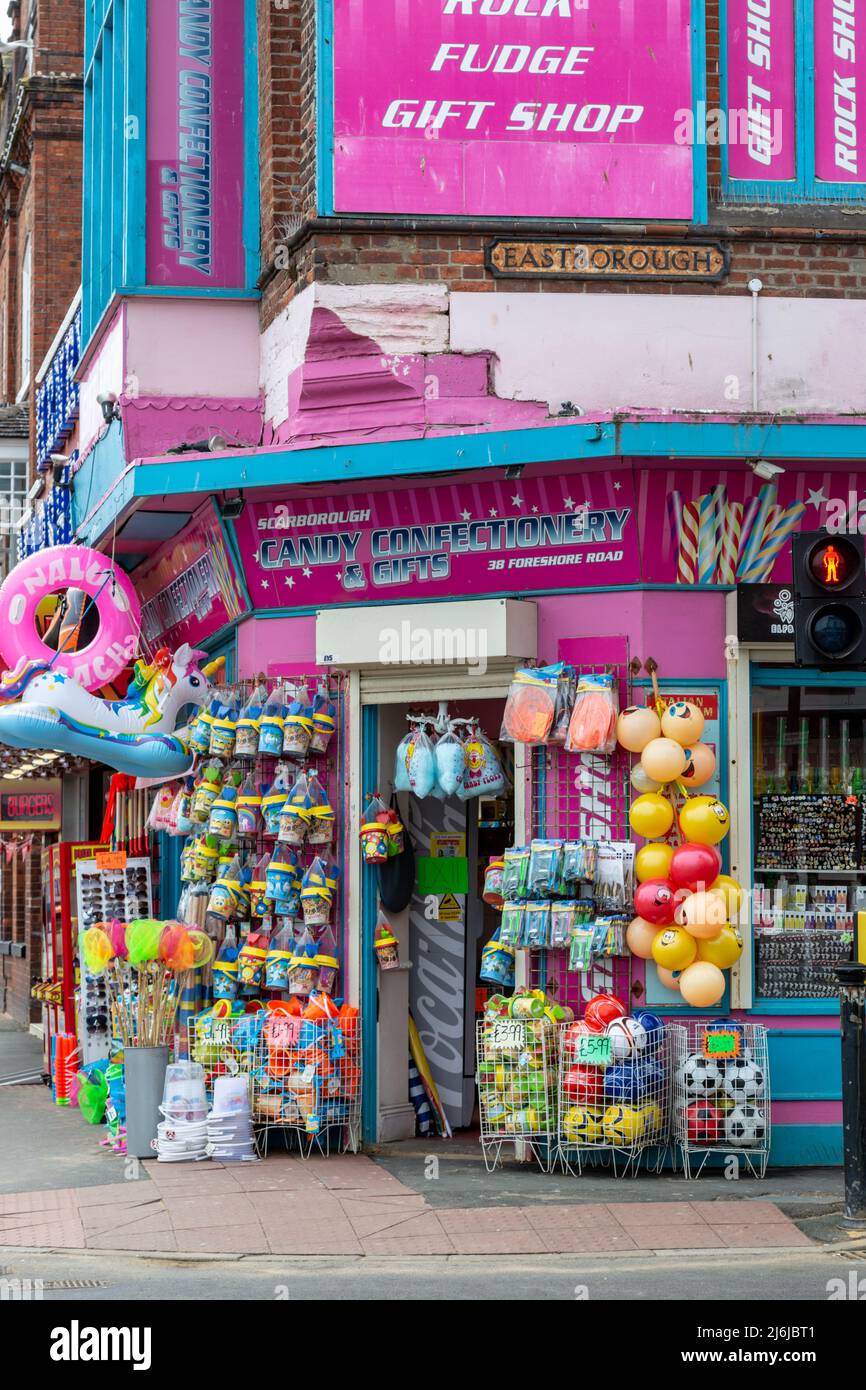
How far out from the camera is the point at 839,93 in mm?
11891

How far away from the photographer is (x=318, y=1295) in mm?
7992

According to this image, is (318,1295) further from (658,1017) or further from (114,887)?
(114,887)

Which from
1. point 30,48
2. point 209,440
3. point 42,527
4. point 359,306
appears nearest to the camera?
point 359,306

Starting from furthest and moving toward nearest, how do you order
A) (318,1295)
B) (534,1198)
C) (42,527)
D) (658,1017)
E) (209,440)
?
(42,527) → (209,440) → (658,1017) → (534,1198) → (318,1295)

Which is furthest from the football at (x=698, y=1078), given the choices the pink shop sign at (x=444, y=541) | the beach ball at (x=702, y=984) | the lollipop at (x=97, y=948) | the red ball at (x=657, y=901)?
the lollipop at (x=97, y=948)

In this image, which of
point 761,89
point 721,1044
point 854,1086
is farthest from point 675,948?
point 761,89

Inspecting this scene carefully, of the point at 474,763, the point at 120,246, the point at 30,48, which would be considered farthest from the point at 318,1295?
the point at 30,48

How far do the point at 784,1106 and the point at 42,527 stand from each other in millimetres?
10525

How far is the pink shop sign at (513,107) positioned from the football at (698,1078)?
509 centimetres

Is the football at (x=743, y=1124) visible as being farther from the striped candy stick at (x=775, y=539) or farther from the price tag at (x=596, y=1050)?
the striped candy stick at (x=775, y=539)

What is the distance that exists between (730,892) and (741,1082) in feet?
3.48

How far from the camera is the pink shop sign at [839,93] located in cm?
1186

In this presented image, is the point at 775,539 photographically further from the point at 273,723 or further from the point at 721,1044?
the point at 273,723

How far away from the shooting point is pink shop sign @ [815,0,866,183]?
11859 mm
